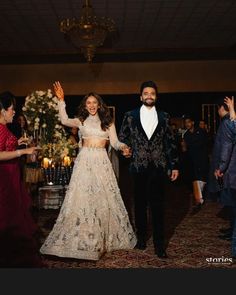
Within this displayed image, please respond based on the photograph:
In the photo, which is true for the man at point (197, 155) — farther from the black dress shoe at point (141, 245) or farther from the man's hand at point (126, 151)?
the man's hand at point (126, 151)

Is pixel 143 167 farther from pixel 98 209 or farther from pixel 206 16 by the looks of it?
pixel 206 16

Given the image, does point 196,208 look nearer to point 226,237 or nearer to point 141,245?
point 226,237

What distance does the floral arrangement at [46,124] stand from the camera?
20.8 ft

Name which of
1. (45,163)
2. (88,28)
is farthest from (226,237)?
(88,28)

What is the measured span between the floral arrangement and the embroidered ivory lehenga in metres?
2.16

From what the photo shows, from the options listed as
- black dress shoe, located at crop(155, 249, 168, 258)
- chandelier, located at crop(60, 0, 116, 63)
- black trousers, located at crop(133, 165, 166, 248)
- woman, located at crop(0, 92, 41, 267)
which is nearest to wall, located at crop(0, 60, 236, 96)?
chandelier, located at crop(60, 0, 116, 63)

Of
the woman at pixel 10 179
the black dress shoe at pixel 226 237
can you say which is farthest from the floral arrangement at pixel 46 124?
the black dress shoe at pixel 226 237

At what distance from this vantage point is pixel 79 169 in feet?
13.6

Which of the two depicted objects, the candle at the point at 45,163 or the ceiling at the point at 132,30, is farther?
the ceiling at the point at 132,30

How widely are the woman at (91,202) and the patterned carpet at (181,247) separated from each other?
0.12m

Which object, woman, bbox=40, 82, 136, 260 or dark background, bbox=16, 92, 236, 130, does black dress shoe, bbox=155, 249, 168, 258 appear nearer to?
woman, bbox=40, 82, 136, 260

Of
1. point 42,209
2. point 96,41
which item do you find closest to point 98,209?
point 42,209

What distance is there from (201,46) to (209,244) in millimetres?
8449

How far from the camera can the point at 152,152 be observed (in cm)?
406
